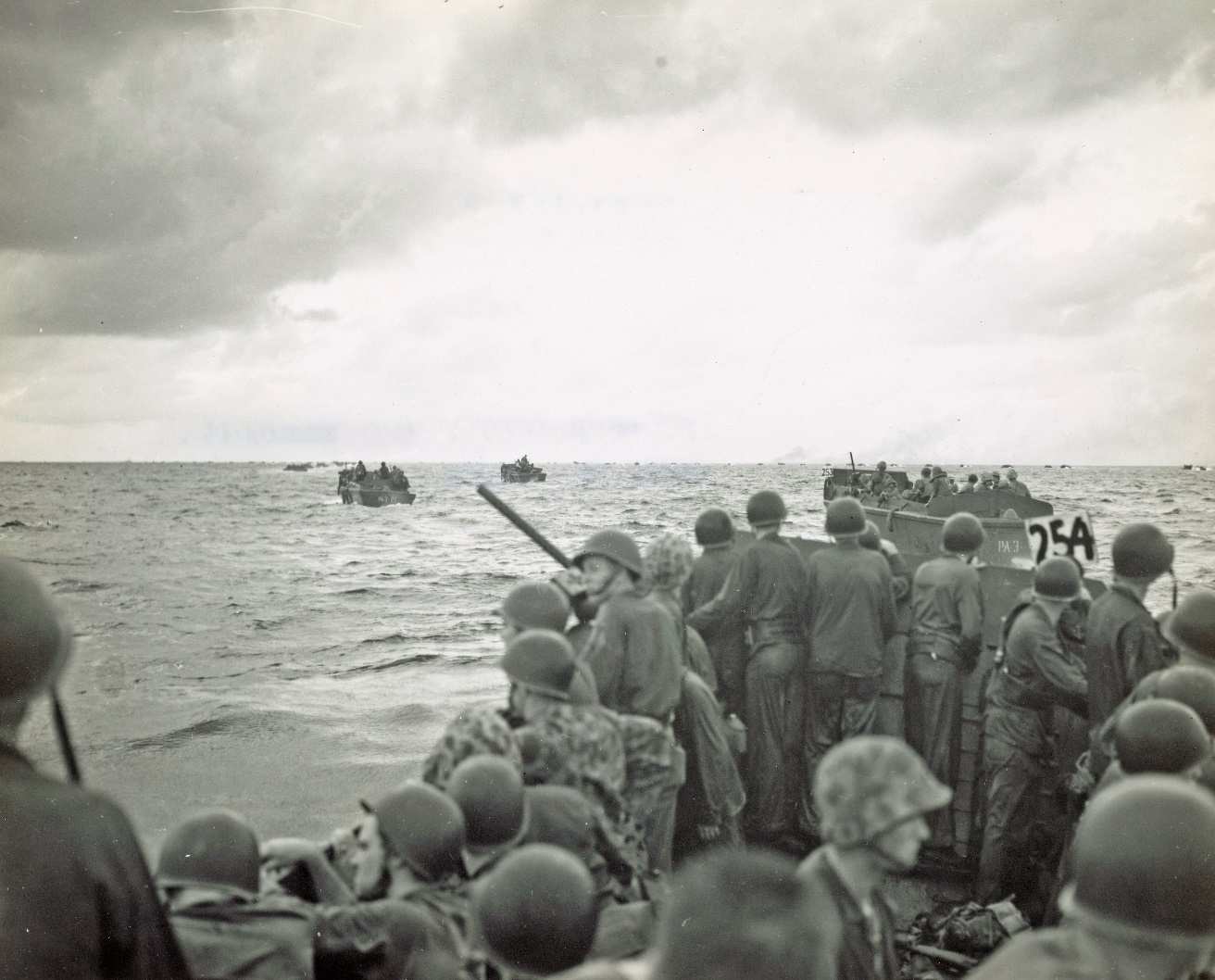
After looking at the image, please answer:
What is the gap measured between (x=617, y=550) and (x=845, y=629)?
1999 mm

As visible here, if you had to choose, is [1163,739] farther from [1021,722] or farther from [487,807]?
[487,807]

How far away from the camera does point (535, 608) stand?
497cm

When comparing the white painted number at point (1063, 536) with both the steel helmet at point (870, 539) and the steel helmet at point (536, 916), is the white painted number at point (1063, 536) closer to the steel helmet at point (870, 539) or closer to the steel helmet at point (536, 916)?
the steel helmet at point (870, 539)

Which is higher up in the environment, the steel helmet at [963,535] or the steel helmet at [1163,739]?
the steel helmet at [963,535]

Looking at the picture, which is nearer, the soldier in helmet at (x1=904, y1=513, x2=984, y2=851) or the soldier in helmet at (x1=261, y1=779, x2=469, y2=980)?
the soldier in helmet at (x1=261, y1=779, x2=469, y2=980)

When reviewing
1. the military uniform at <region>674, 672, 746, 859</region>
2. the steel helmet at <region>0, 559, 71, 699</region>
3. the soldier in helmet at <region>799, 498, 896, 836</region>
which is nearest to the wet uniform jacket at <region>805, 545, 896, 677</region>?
the soldier in helmet at <region>799, 498, 896, 836</region>

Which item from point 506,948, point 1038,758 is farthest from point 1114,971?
point 1038,758

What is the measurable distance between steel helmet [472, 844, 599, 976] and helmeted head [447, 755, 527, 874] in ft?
2.05

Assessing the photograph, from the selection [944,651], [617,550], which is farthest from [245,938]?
[944,651]

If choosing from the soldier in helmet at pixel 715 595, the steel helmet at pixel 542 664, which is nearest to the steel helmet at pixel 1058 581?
the soldier in helmet at pixel 715 595

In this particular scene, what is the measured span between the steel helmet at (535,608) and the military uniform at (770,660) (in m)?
1.96

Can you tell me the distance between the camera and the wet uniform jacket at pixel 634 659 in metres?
5.24

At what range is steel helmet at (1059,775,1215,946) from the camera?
2.22 metres

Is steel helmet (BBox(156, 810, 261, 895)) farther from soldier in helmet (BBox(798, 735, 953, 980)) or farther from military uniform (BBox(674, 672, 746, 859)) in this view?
military uniform (BBox(674, 672, 746, 859))
